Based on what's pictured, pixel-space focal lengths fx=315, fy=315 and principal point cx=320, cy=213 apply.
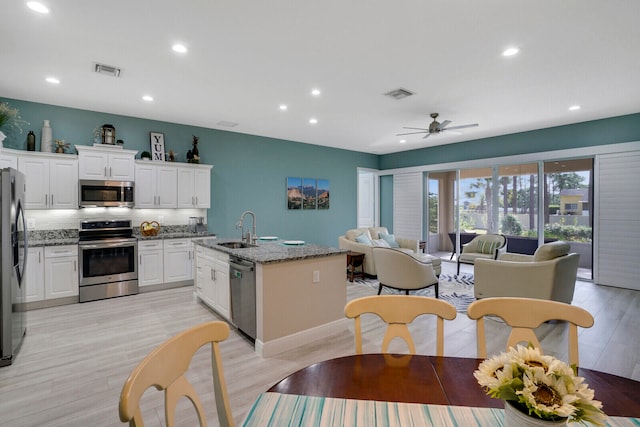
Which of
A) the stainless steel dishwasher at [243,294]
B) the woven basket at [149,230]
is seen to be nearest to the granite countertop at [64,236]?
the woven basket at [149,230]

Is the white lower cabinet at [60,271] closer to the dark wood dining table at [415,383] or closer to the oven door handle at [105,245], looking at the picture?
the oven door handle at [105,245]

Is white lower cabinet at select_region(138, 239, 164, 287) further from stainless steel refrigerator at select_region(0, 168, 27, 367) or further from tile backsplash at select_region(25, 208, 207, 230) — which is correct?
stainless steel refrigerator at select_region(0, 168, 27, 367)

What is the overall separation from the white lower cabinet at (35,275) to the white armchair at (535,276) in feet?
18.7

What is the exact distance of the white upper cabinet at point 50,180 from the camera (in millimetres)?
4297

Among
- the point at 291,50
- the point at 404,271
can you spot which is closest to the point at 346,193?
the point at 404,271

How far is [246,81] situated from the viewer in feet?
12.6

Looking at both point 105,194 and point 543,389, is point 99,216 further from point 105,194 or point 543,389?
point 543,389

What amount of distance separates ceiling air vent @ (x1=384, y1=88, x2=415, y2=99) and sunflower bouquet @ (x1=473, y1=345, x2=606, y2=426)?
3907 millimetres

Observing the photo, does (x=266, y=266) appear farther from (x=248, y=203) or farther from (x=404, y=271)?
(x=248, y=203)

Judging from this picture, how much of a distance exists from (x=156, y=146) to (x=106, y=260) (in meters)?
2.04

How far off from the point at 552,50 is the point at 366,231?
415cm

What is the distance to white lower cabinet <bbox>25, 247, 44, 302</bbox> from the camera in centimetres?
413

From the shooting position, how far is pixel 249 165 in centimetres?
659

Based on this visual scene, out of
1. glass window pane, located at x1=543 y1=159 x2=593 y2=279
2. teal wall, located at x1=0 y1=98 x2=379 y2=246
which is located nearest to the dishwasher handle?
teal wall, located at x1=0 y1=98 x2=379 y2=246
